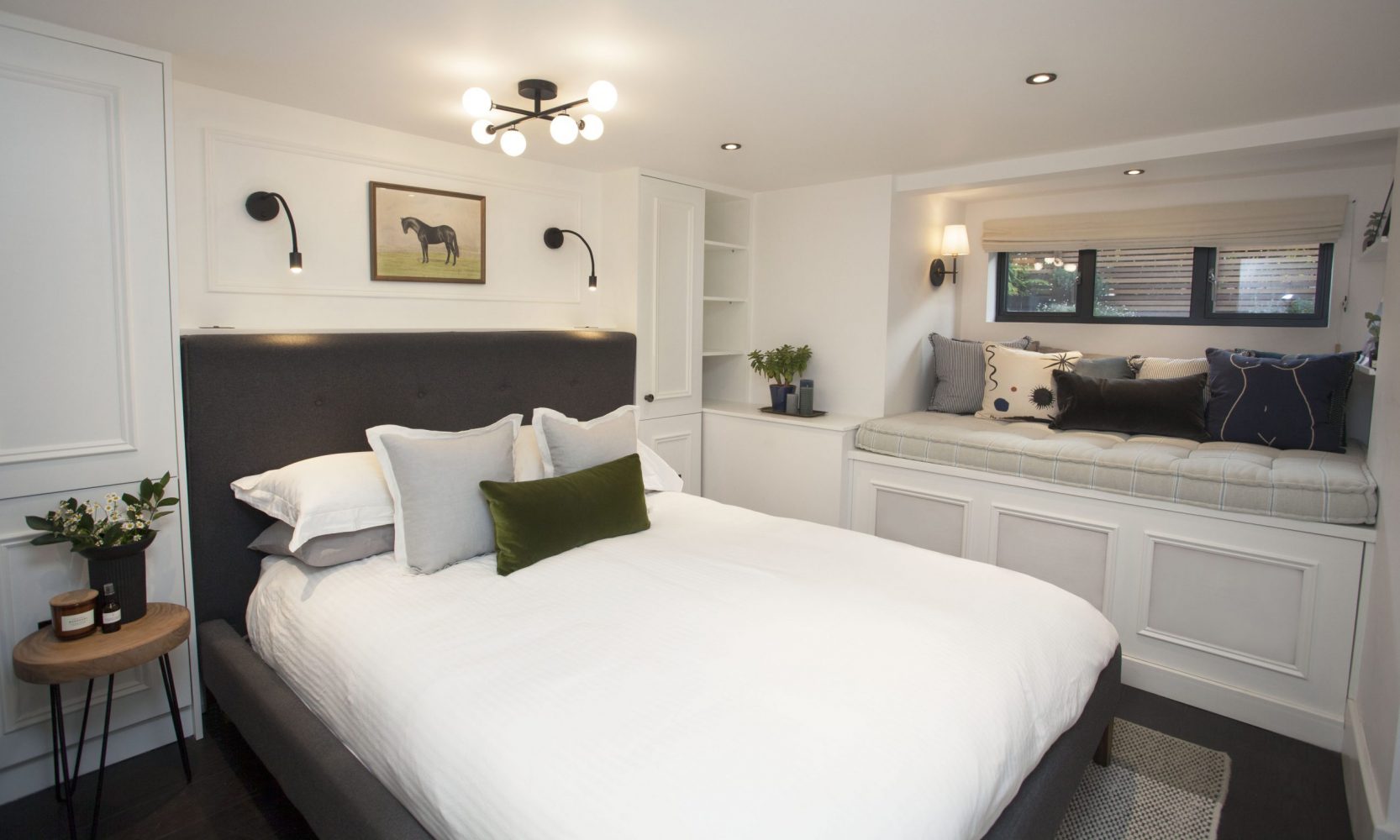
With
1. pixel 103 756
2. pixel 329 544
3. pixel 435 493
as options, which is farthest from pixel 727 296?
pixel 103 756

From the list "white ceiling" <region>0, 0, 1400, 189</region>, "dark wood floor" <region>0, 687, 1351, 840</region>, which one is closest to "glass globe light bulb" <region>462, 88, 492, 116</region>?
"white ceiling" <region>0, 0, 1400, 189</region>

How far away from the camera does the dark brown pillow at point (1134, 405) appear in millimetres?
3256

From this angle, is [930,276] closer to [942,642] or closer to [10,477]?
[942,642]

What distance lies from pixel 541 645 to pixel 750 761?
0.67 metres

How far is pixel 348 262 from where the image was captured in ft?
9.86

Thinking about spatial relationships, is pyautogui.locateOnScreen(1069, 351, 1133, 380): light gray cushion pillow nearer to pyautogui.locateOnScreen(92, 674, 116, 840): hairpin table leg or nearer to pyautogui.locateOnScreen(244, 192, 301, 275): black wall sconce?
pyautogui.locateOnScreen(244, 192, 301, 275): black wall sconce

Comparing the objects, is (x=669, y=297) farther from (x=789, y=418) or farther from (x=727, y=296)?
(x=789, y=418)

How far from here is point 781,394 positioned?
13.9ft

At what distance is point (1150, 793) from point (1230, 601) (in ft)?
2.94

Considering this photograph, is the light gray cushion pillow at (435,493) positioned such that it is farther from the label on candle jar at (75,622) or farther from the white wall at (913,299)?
A: the white wall at (913,299)

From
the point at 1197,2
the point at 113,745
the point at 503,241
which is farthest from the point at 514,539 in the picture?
the point at 1197,2

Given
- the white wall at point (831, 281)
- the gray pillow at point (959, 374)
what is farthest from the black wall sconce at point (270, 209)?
the gray pillow at point (959, 374)

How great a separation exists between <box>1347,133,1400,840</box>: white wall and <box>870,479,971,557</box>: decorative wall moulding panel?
1.43 meters

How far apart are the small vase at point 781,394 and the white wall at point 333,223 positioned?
3.15 feet
